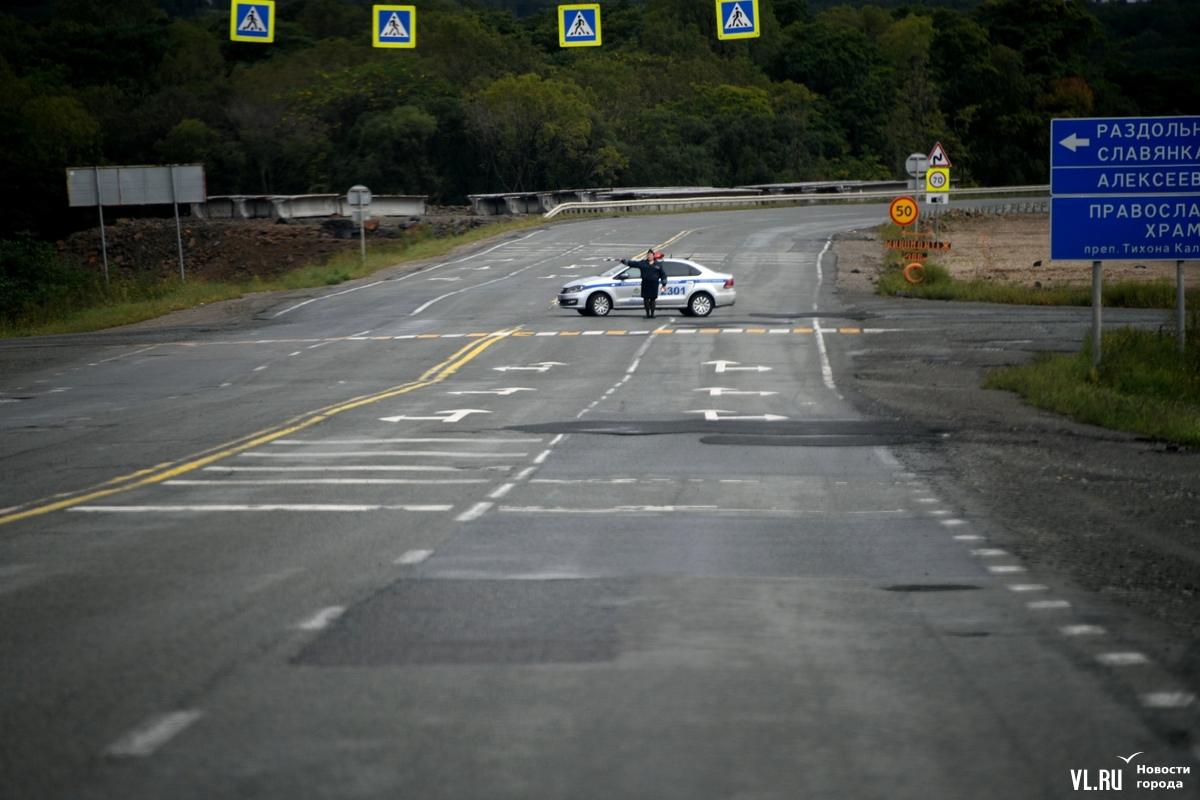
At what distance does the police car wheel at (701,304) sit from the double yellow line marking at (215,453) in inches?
465

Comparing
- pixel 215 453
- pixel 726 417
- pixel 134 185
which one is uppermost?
pixel 134 185

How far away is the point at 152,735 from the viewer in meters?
5.68

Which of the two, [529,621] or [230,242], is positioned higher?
[230,242]

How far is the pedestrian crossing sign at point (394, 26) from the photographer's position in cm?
3516

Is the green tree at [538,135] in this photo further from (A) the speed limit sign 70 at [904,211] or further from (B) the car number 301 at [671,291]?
(B) the car number 301 at [671,291]

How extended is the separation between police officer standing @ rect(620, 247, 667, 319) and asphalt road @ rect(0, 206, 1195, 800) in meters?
16.8

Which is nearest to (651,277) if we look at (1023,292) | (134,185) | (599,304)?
(599,304)

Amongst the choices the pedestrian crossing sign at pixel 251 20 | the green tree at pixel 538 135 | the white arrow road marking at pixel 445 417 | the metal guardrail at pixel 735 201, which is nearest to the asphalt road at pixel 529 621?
the white arrow road marking at pixel 445 417

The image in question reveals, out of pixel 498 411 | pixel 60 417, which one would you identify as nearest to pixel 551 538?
pixel 498 411

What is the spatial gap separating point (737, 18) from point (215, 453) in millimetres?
22976

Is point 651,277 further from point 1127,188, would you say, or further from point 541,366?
point 1127,188

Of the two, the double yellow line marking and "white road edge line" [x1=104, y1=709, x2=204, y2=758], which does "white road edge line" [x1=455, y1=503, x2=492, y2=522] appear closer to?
the double yellow line marking

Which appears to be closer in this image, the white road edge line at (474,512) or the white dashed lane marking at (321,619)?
the white dashed lane marking at (321,619)

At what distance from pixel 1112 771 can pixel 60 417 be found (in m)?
18.2
